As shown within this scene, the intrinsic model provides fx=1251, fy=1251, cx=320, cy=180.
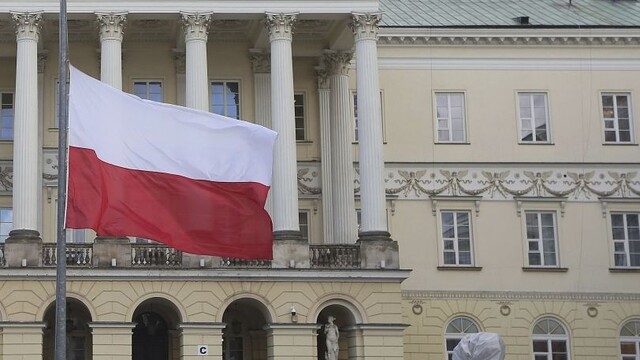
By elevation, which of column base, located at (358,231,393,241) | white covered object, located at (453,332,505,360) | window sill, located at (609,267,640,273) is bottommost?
white covered object, located at (453,332,505,360)

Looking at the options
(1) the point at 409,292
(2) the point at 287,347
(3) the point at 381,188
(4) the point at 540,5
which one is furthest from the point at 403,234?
(4) the point at 540,5

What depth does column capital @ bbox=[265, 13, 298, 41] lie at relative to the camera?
39.2 m

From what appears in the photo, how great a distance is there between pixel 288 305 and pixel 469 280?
26.8ft

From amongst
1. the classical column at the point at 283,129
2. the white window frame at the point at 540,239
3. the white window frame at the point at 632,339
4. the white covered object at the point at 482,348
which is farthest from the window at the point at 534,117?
the white covered object at the point at 482,348

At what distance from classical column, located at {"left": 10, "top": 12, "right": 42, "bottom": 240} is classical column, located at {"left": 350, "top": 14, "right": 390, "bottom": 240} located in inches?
391

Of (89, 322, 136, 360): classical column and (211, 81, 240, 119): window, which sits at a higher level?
(211, 81, 240, 119): window

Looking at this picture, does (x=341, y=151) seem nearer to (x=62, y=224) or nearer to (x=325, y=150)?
(x=325, y=150)

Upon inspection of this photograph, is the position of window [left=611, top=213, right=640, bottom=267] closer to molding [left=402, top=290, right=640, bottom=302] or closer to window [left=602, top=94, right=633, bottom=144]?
molding [left=402, top=290, right=640, bottom=302]

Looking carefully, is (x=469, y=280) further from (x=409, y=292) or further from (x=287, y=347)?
(x=287, y=347)

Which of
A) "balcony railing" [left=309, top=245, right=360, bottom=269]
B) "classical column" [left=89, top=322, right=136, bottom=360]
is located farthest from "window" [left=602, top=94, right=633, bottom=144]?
"classical column" [left=89, top=322, right=136, bottom=360]

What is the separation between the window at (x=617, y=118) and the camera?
45031mm

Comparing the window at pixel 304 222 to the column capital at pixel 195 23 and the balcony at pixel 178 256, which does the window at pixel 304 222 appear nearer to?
the balcony at pixel 178 256

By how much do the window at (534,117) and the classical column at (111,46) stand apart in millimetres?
14859

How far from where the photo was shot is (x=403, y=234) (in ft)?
143
